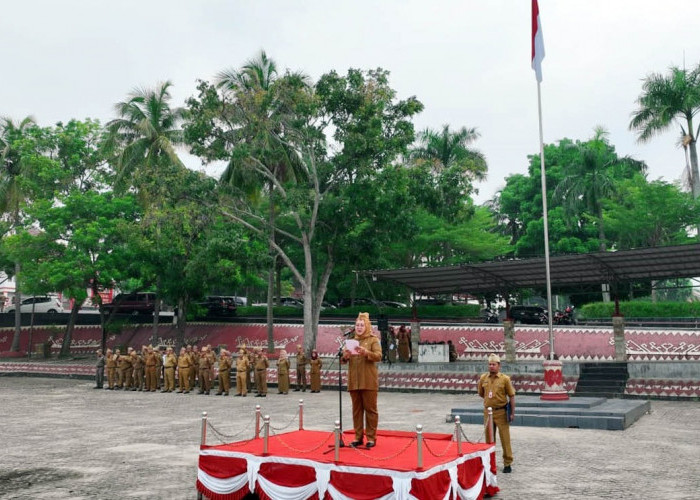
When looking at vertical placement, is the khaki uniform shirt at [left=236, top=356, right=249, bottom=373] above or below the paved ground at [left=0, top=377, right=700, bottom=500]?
above

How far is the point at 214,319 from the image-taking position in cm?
4447

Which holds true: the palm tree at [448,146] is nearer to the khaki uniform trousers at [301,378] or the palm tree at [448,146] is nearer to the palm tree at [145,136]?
the palm tree at [145,136]

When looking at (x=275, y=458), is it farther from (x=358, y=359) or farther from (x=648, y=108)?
(x=648, y=108)

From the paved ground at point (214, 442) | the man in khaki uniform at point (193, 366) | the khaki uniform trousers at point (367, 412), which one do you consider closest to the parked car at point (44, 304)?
the man in khaki uniform at point (193, 366)

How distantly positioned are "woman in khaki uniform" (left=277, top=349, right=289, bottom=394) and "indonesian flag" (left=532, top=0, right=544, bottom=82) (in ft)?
44.8

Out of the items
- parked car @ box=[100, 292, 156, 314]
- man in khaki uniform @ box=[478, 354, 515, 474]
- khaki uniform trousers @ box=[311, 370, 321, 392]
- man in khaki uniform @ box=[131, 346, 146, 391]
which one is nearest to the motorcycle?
khaki uniform trousers @ box=[311, 370, 321, 392]

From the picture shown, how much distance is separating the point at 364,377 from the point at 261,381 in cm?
1697

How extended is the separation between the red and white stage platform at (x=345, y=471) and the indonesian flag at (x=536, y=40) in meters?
15.6

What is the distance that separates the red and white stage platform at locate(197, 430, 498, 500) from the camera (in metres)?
8.62

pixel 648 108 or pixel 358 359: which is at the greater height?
pixel 648 108

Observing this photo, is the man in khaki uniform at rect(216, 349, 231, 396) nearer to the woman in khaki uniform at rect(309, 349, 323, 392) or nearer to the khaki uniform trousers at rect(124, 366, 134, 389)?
the woman in khaki uniform at rect(309, 349, 323, 392)

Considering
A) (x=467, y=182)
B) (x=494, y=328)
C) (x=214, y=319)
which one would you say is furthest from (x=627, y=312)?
(x=214, y=319)

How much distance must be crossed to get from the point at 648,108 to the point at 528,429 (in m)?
32.6

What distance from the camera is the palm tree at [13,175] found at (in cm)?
A: 4303
